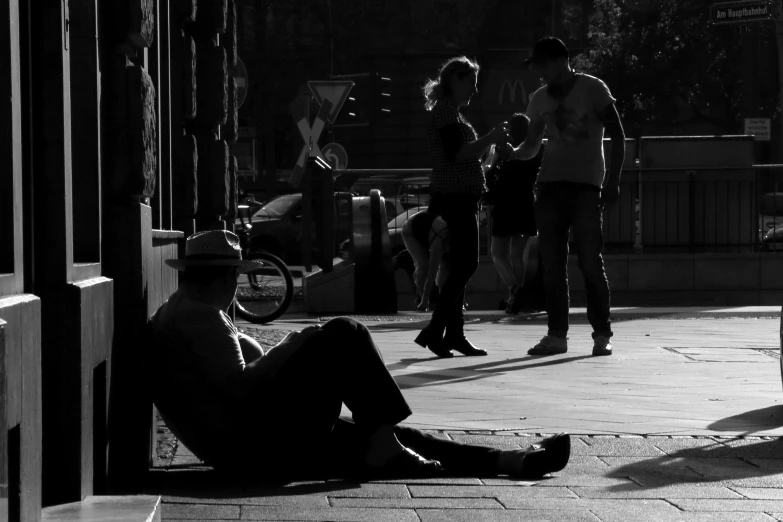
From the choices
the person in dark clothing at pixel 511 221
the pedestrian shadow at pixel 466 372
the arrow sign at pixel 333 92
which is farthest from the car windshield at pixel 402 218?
the pedestrian shadow at pixel 466 372

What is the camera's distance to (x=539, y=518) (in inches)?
165

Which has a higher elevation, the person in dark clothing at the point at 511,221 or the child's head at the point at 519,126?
the child's head at the point at 519,126

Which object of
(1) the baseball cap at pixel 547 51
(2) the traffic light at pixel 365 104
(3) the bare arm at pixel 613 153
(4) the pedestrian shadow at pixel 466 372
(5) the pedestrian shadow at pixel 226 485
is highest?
(2) the traffic light at pixel 365 104

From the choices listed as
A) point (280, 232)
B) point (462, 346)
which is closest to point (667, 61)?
point (280, 232)

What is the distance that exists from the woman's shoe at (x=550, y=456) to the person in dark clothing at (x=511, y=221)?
9.03 metres

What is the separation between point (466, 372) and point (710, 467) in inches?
129

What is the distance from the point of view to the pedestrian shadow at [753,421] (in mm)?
6141

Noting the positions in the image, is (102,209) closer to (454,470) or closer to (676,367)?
(454,470)

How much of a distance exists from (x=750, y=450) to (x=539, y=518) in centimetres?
163

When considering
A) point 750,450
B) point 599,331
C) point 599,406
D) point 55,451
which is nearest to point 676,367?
point 599,331

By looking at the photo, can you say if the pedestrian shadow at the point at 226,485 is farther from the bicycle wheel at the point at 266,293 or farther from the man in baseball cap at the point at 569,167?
the bicycle wheel at the point at 266,293

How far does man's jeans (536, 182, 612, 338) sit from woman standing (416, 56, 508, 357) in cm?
51

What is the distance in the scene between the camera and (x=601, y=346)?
949 cm

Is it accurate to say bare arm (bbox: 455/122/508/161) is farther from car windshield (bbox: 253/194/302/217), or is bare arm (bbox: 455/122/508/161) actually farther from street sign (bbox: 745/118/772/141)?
car windshield (bbox: 253/194/302/217)
